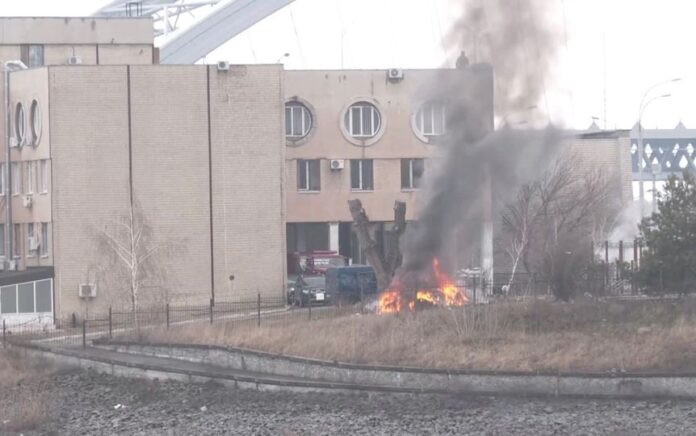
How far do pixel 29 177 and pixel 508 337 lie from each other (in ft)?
88.0

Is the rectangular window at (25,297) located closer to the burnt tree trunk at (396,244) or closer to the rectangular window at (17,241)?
the rectangular window at (17,241)

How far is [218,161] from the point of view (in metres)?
59.4

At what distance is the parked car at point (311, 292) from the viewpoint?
58281 millimetres

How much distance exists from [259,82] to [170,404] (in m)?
23.2

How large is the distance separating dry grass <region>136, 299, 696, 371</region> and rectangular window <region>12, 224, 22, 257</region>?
18364 mm

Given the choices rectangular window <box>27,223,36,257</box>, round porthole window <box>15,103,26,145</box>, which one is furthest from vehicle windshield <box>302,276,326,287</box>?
round porthole window <box>15,103,26,145</box>

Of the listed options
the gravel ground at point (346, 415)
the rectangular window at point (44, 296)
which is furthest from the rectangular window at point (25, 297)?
the gravel ground at point (346, 415)

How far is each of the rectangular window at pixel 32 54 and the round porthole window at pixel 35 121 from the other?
969cm

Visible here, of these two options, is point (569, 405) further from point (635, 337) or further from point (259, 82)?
point (259, 82)

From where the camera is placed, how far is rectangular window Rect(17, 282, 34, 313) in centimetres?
5581

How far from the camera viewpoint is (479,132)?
5084cm

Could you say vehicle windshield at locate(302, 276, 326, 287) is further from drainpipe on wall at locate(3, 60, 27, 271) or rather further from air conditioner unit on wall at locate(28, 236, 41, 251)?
drainpipe on wall at locate(3, 60, 27, 271)

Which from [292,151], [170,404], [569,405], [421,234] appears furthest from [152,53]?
[569,405]

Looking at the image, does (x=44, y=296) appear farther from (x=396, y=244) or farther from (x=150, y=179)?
(x=396, y=244)
